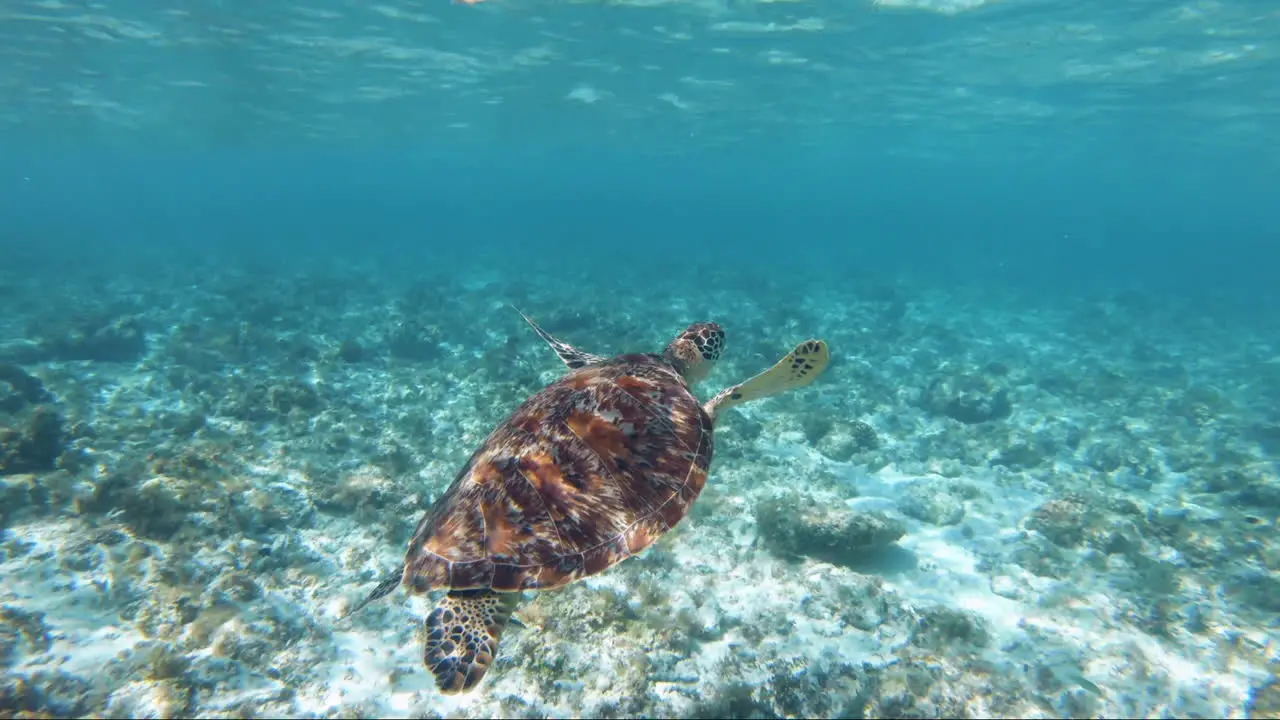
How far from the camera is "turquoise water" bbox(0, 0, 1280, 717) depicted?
15.9ft

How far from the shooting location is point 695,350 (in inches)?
228

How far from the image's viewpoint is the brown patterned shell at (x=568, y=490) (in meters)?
3.59

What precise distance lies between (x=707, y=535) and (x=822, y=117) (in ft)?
121

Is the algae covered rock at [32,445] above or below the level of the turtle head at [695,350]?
below

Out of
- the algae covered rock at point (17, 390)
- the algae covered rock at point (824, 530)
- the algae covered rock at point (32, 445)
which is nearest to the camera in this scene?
the algae covered rock at point (824, 530)

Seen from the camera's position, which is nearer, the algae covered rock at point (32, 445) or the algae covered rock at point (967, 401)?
the algae covered rock at point (32, 445)

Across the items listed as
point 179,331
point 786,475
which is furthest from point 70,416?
point 786,475

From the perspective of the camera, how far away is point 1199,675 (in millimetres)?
5078

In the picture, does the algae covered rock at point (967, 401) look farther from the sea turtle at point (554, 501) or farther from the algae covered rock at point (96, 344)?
the algae covered rock at point (96, 344)

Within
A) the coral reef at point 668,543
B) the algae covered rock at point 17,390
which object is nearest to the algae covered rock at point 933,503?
the coral reef at point 668,543

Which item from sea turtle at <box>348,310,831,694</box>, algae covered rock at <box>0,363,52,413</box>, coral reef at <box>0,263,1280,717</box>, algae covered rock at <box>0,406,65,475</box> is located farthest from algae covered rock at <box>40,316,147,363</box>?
sea turtle at <box>348,310,831,694</box>

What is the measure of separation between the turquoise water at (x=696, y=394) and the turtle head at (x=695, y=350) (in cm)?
217

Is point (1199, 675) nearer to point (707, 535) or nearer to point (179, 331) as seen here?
point (707, 535)

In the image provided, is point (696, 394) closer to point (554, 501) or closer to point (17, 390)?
point (554, 501)
